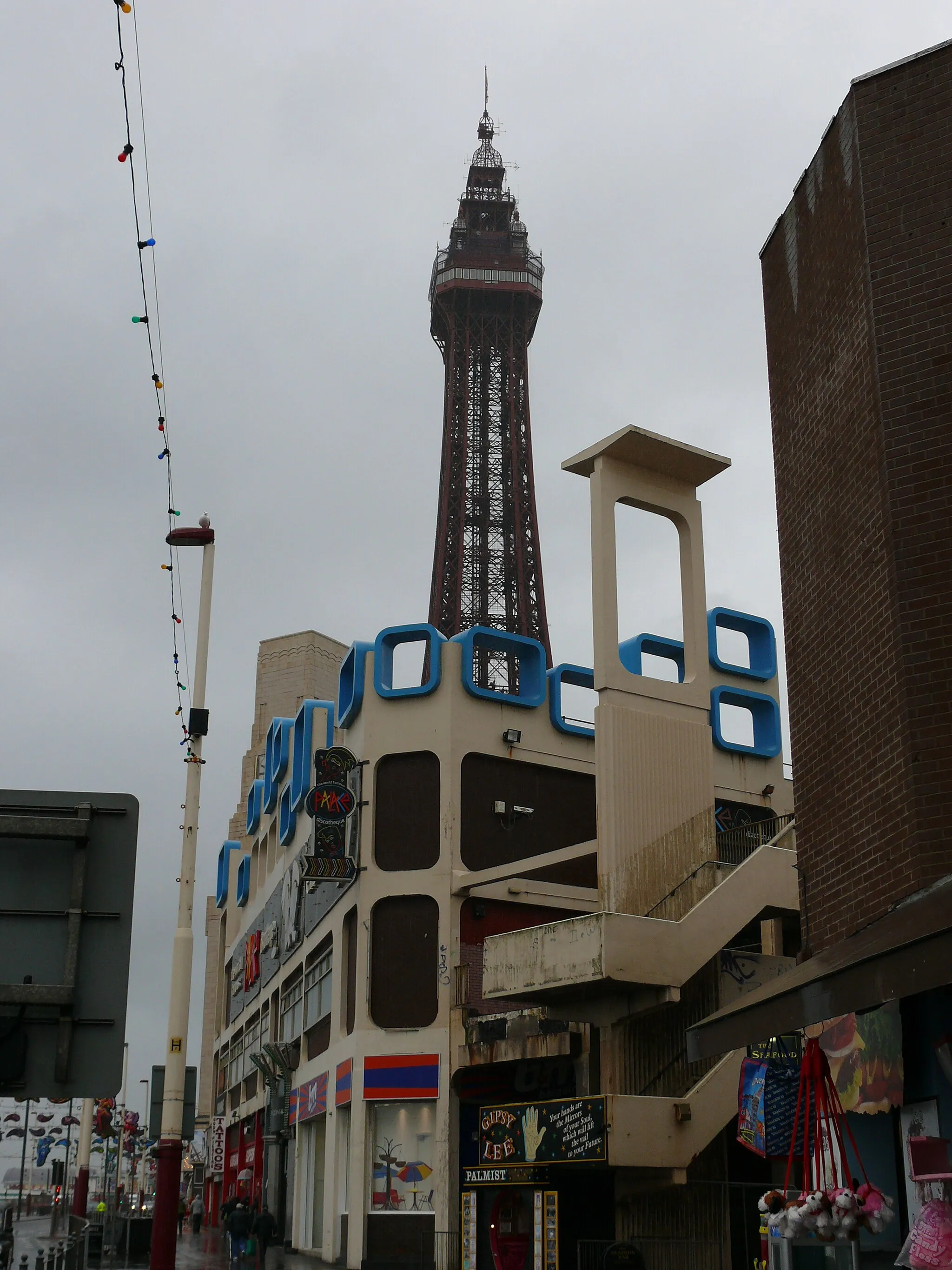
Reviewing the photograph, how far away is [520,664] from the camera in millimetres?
34406

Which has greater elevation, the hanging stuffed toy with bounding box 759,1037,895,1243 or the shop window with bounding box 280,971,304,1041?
the shop window with bounding box 280,971,304,1041

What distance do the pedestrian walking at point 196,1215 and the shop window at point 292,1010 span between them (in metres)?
14.0

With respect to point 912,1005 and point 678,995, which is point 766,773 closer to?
point 678,995

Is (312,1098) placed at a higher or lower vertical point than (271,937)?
lower

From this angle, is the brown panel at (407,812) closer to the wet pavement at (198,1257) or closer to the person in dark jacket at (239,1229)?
the person in dark jacket at (239,1229)

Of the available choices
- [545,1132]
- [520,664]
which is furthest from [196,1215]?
[545,1132]

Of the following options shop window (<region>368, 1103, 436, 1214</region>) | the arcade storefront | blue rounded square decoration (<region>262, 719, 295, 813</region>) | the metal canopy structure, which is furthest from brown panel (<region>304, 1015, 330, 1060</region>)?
the metal canopy structure

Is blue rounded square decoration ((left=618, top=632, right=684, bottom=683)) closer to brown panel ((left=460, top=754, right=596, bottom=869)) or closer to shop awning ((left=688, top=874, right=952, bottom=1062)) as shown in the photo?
brown panel ((left=460, top=754, right=596, bottom=869))

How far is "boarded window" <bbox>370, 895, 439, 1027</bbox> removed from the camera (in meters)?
31.3

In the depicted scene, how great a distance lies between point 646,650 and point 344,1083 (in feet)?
42.2

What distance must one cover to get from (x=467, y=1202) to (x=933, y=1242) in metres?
17.6

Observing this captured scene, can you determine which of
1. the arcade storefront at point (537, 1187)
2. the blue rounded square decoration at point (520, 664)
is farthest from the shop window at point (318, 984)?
the arcade storefront at point (537, 1187)

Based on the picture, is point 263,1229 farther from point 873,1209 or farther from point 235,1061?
point 235,1061

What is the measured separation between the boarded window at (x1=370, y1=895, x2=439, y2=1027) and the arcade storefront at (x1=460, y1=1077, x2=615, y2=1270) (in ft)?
12.7
